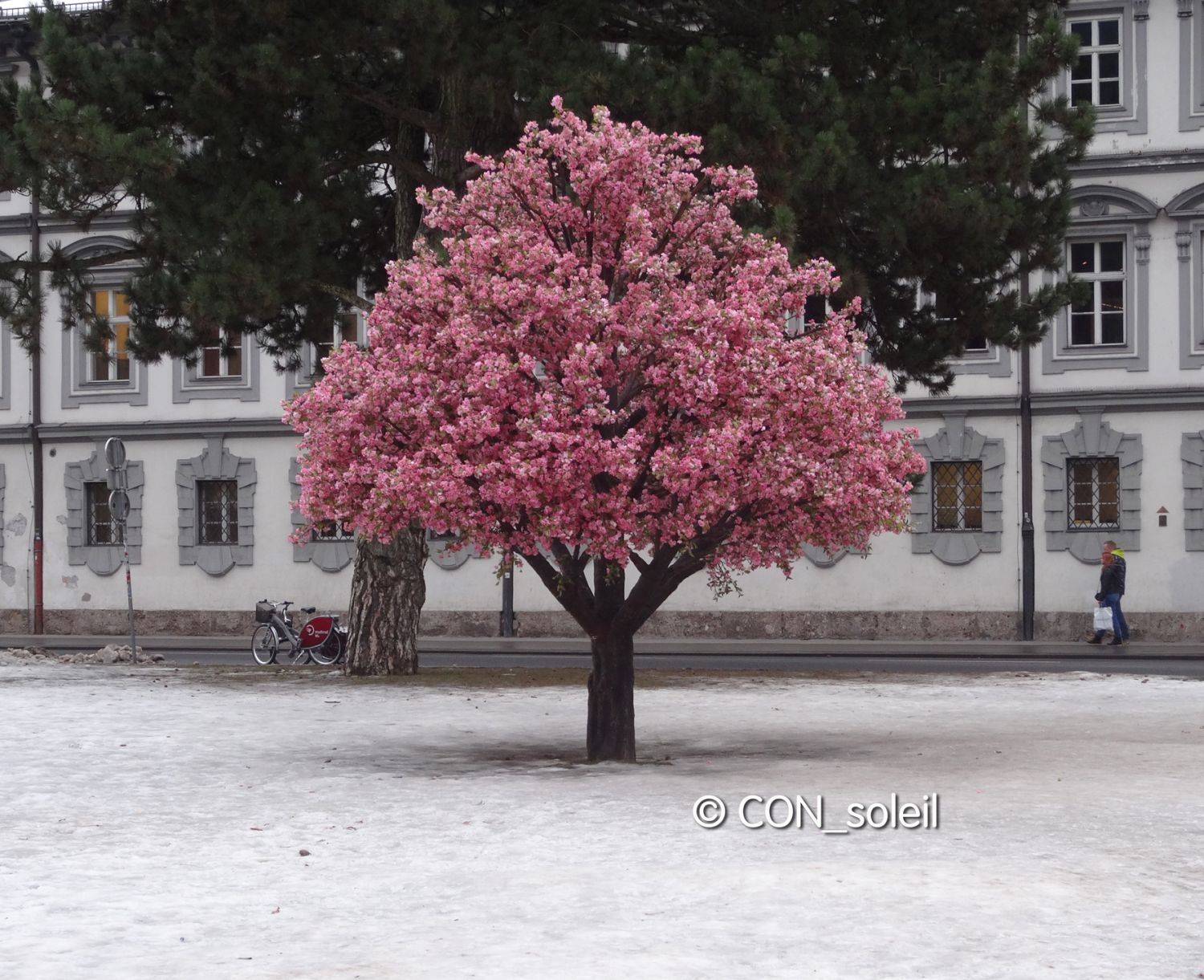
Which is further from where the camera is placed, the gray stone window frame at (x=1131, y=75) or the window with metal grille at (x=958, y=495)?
the window with metal grille at (x=958, y=495)

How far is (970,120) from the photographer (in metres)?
18.7

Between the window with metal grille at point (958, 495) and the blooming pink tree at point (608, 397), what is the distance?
62.9ft

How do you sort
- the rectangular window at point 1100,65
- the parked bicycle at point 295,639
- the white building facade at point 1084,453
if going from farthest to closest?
the rectangular window at point 1100,65
the white building facade at point 1084,453
the parked bicycle at point 295,639

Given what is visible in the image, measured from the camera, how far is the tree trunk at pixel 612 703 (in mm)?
13617

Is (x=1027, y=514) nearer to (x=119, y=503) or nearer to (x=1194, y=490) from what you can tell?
(x=1194, y=490)

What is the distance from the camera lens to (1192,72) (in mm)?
31359

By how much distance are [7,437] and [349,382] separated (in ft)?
85.1

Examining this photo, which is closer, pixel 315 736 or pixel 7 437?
pixel 315 736

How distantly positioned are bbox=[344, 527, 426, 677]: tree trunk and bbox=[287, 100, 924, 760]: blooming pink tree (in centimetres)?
842

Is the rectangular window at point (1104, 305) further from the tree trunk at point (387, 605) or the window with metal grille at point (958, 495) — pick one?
the tree trunk at point (387, 605)

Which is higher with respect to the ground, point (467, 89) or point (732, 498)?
point (467, 89)

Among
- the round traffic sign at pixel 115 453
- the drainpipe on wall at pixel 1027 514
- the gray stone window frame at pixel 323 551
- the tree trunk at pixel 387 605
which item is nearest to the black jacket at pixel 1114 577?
the drainpipe on wall at pixel 1027 514

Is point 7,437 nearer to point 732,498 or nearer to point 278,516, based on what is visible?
point 278,516

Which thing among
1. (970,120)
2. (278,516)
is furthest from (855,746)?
(278,516)
